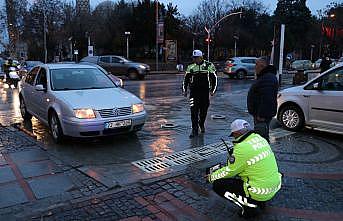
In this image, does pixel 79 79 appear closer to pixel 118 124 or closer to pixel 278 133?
pixel 118 124

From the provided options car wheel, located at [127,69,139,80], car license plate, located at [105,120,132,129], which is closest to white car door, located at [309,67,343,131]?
car license plate, located at [105,120,132,129]

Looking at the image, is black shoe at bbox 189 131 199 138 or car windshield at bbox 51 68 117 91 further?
car windshield at bbox 51 68 117 91

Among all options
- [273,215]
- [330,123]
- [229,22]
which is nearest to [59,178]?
[273,215]

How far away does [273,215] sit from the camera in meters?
4.30

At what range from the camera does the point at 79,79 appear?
8.26 metres

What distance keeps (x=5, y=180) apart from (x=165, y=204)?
2.46m

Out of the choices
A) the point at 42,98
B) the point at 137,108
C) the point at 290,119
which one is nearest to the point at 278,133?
the point at 290,119

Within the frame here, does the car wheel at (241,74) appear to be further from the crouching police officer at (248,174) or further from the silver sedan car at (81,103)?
the crouching police officer at (248,174)

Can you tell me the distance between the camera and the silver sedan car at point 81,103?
22.6 feet

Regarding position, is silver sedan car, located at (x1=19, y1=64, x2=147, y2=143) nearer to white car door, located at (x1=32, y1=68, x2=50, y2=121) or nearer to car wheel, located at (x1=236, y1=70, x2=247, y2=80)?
white car door, located at (x1=32, y1=68, x2=50, y2=121)

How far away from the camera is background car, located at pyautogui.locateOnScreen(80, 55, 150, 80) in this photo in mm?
27406

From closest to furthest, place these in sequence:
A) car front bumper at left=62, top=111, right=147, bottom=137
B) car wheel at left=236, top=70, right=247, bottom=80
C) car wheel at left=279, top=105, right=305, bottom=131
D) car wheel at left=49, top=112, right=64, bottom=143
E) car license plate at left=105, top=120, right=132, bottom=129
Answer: car front bumper at left=62, top=111, right=147, bottom=137
car license plate at left=105, top=120, right=132, bottom=129
car wheel at left=49, top=112, right=64, bottom=143
car wheel at left=279, top=105, right=305, bottom=131
car wheel at left=236, top=70, right=247, bottom=80

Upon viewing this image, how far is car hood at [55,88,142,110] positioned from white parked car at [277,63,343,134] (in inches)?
138

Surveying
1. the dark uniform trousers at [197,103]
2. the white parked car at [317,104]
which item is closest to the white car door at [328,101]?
the white parked car at [317,104]
